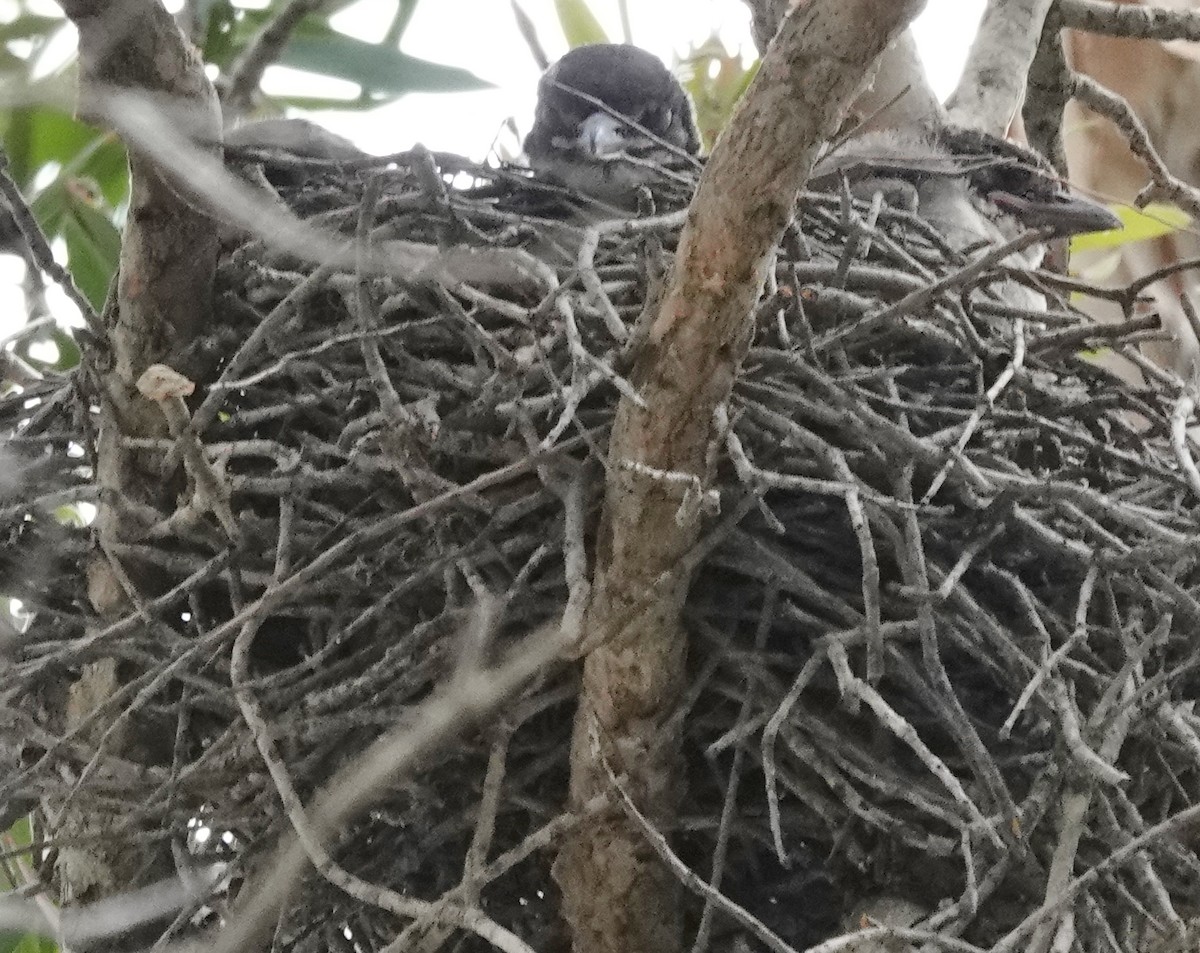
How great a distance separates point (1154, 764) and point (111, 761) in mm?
572

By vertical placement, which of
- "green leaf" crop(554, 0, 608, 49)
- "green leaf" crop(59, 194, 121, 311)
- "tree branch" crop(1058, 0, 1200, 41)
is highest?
"tree branch" crop(1058, 0, 1200, 41)

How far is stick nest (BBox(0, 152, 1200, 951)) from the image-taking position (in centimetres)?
57

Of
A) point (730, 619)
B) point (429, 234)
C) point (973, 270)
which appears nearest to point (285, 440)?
point (429, 234)

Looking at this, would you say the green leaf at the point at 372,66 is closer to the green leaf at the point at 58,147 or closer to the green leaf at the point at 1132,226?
the green leaf at the point at 58,147

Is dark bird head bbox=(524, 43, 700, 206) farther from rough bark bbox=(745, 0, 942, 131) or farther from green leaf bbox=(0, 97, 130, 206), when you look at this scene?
green leaf bbox=(0, 97, 130, 206)

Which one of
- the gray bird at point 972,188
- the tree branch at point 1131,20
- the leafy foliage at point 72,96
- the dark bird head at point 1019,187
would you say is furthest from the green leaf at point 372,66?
the tree branch at point 1131,20

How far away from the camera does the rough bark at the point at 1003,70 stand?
3.76 feet

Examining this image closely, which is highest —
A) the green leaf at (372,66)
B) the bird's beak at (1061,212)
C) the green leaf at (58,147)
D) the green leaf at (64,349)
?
the green leaf at (372,66)

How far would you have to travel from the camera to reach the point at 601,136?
1.02m

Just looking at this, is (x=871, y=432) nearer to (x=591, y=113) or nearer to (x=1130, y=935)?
(x=1130, y=935)

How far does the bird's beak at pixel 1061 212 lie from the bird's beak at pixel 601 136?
0.32 m

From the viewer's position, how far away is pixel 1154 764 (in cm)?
66

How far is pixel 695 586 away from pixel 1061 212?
1.87 ft

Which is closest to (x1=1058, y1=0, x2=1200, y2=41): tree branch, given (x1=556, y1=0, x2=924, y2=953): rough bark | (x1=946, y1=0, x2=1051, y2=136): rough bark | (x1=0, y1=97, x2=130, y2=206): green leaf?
(x1=946, y1=0, x2=1051, y2=136): rough bark
